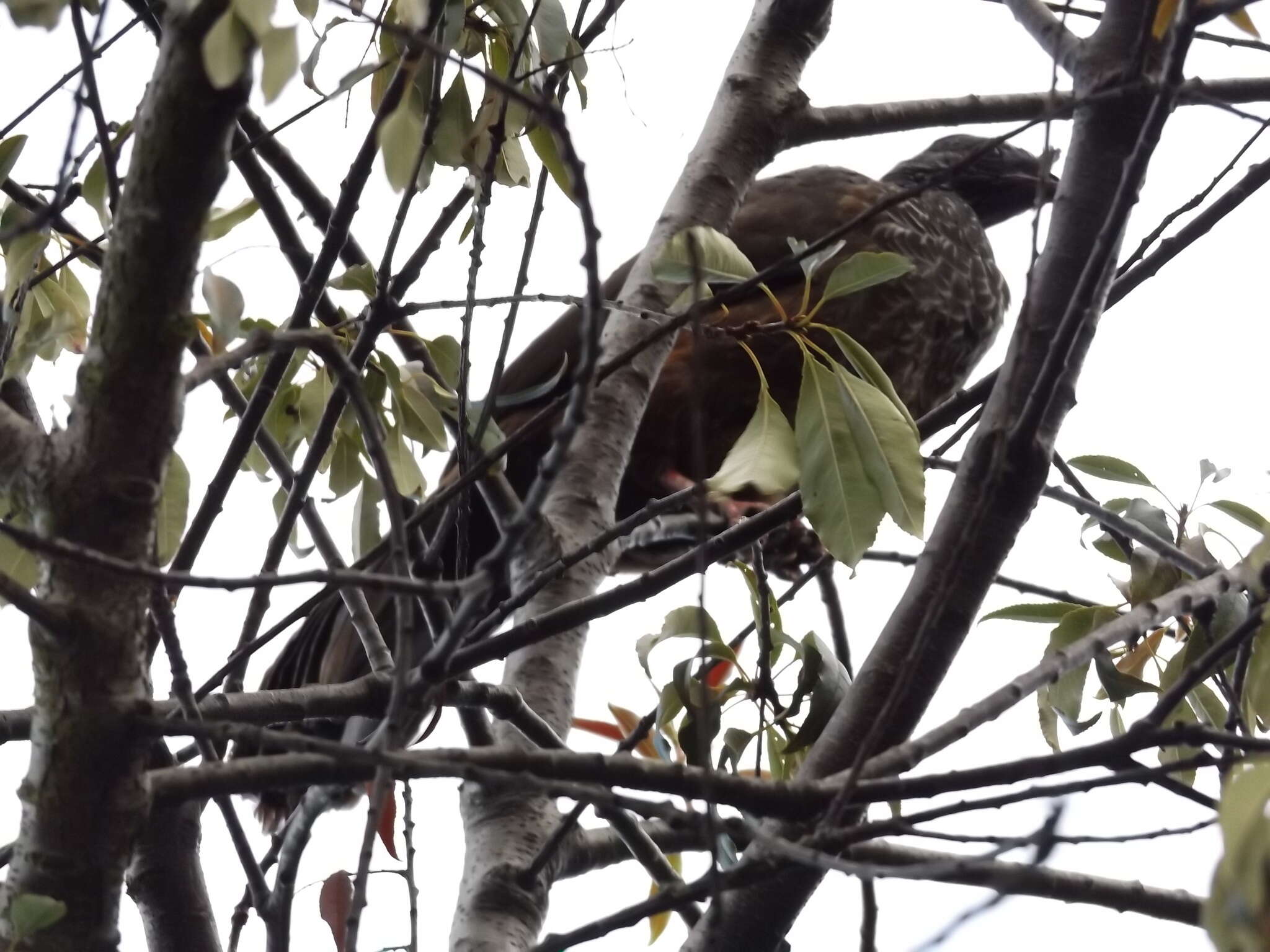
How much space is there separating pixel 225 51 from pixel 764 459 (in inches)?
30.3

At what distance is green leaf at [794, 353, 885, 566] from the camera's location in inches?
59.1

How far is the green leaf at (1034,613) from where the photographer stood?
1.89 m

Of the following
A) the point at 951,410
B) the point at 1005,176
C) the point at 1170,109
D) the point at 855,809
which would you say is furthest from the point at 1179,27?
the point at 1005,176

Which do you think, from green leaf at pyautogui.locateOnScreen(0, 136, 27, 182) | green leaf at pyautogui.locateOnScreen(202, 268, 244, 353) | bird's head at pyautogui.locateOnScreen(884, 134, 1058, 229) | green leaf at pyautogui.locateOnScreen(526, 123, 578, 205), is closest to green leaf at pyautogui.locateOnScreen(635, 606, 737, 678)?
green leaf at pyautogui.locateOnScreen(526, 123, 578, 205)

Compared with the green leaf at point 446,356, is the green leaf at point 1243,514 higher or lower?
lower

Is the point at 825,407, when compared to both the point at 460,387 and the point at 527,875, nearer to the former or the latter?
the point at 460,387

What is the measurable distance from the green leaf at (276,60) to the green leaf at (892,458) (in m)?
0.78

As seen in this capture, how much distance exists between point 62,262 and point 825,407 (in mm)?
982

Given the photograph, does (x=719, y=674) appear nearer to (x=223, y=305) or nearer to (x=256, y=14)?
(x=223, y=305)

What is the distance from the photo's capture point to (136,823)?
1103 millimetres

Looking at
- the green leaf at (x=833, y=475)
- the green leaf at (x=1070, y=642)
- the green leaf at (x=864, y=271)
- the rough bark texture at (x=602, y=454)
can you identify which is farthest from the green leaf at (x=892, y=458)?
the green leaf at (x=1070, y=642)

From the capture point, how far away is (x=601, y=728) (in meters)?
2.32

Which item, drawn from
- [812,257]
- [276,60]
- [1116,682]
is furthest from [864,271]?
[276,60]

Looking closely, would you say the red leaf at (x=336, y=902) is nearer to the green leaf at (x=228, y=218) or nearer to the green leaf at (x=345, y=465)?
the green leaf at (x=345, y=465)
